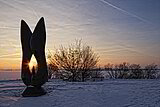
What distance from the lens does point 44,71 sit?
46.7 feet

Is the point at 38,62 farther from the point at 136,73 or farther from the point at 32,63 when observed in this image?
the point at 136,73

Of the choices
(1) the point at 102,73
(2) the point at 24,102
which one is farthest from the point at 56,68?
(2) the point at 24,102

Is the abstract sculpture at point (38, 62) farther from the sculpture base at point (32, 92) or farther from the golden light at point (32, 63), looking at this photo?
the golden light at point (32, 63)

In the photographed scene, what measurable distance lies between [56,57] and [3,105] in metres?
21.0

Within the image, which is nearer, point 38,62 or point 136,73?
point 38,62

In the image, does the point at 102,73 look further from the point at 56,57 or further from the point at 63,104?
the point at 63,104

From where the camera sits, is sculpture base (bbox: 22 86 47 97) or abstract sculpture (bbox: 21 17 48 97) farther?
abstract sculpture (bbox: 21 17 48 97)

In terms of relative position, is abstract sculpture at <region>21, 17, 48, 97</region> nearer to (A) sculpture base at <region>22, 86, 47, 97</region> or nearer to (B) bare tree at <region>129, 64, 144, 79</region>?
(A) sculpture base at <region>22, 86, 47, 97</region>

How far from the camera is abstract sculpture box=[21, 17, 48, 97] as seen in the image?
14.1 metres

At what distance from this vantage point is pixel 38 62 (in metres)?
14.1

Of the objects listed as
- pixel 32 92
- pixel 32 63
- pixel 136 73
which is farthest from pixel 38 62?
pixel 136 73

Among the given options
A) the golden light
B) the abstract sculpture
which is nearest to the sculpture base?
the abstract sculpture

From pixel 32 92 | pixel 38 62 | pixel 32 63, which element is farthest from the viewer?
pixel 32 63

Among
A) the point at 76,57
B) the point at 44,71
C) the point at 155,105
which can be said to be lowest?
the point at 155,105
